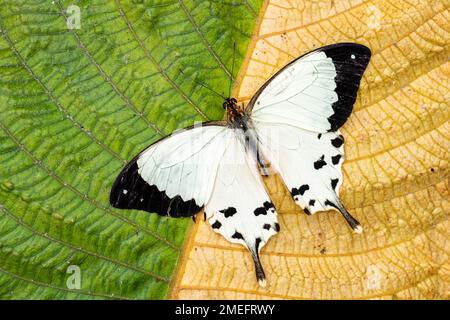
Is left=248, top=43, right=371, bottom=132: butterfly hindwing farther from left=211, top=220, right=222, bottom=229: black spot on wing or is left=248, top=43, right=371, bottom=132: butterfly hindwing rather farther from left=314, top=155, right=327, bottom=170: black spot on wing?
left=211, top=220, right=222, bottom=229: black spot on wing

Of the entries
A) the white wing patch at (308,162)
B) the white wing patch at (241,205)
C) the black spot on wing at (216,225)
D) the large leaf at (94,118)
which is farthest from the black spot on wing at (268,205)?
the large leaf at (94,118)

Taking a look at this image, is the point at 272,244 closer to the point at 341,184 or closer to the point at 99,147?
the point at 341,184

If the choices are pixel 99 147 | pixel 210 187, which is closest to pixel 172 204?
pixel 210 187

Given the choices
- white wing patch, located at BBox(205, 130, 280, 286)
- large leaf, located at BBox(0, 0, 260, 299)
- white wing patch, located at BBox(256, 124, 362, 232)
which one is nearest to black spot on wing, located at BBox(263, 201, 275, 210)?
white wing patch, located at BBox(205, 130, 280, 286)

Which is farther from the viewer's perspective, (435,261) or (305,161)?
(305,161)

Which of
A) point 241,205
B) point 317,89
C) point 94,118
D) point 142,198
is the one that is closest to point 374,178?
point 317,89

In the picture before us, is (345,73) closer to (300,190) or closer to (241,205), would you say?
(300,190)
